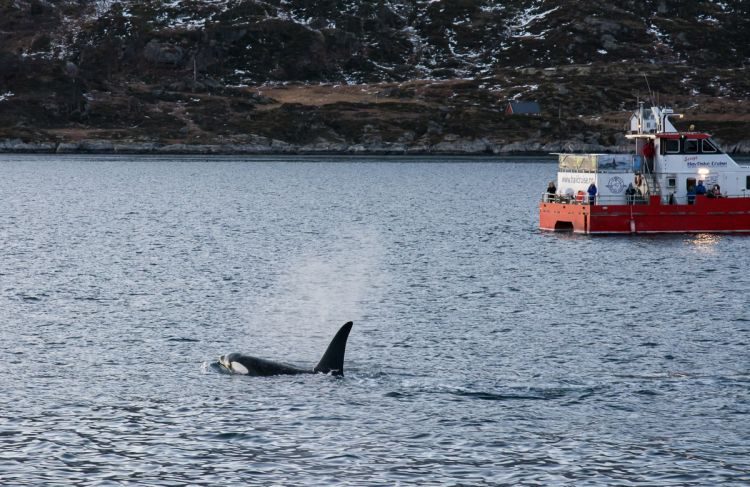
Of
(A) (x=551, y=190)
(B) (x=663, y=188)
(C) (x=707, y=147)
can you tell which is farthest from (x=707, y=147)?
(A) (x=551, y=190)

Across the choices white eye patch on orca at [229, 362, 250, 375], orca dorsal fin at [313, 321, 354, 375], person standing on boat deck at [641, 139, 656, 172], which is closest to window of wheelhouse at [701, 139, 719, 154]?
person standing on boat deck at [641, 139, 656, 172]

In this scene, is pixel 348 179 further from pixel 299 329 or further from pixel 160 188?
pixel 299 329

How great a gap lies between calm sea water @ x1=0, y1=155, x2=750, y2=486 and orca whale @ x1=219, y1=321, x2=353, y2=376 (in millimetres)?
525

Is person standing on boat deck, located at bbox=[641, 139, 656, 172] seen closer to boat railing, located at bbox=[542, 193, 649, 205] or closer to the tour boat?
the tour boat

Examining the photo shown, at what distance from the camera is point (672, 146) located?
93375 mm

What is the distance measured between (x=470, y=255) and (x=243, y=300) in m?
27.9

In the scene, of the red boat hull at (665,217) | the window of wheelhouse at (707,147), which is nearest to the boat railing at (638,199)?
the red boat hull at (665,217)

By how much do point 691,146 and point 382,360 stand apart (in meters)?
54.8

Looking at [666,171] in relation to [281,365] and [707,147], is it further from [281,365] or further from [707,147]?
[281,365]

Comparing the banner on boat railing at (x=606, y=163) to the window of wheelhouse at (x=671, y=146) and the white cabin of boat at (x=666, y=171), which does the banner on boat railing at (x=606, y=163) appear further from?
the window of wheelhouse at (x=671, y=146)

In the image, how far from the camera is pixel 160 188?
16612cm

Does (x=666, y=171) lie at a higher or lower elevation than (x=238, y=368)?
higher

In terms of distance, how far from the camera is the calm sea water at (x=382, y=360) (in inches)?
1283

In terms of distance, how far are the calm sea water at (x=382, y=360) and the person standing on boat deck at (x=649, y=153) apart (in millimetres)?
6039
